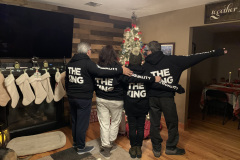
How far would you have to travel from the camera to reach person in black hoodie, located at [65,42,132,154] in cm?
246

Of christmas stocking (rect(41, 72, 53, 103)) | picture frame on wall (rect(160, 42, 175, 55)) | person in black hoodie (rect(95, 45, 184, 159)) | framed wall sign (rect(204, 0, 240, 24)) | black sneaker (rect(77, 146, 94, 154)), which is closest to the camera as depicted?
person in black hoodie (rect(95, 45, 184, 159))

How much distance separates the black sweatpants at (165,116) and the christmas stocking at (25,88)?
6.60ft

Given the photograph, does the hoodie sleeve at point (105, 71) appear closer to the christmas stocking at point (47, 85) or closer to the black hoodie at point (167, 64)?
the black hoodie at point (167, 64)

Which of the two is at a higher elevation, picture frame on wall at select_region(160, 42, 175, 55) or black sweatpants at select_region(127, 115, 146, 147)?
picture frame on wall at select_region(160, 42, 175, 55)

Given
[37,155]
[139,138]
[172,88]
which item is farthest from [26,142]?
[172,88]

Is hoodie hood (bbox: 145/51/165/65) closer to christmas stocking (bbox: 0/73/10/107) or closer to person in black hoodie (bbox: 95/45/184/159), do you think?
person in black hoodie (bbox: 95/45/184/159)

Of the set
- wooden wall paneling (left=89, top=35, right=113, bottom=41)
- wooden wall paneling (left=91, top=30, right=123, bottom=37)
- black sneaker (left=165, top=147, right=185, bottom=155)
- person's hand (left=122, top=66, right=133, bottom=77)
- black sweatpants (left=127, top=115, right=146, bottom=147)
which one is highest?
wooden wall paneling (left=91, top=30, right=123, bottom=37)

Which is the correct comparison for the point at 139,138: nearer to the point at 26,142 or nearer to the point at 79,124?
the point at 79,124

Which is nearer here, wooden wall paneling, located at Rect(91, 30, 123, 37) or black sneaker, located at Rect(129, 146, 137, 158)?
black sneaker, located at Rect(129, 146, 137, 158)

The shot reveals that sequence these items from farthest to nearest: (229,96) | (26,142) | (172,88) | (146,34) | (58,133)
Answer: (146,34)
(229,96)
(58,133)
(26,142)
(172,88)

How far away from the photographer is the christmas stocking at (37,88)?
3.22 meters

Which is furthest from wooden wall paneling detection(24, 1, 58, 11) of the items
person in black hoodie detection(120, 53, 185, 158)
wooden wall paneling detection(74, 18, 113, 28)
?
person in black hoodie detection(120, 53, 185, 158)

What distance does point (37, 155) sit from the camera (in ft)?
9.27

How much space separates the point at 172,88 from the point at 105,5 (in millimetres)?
2111
